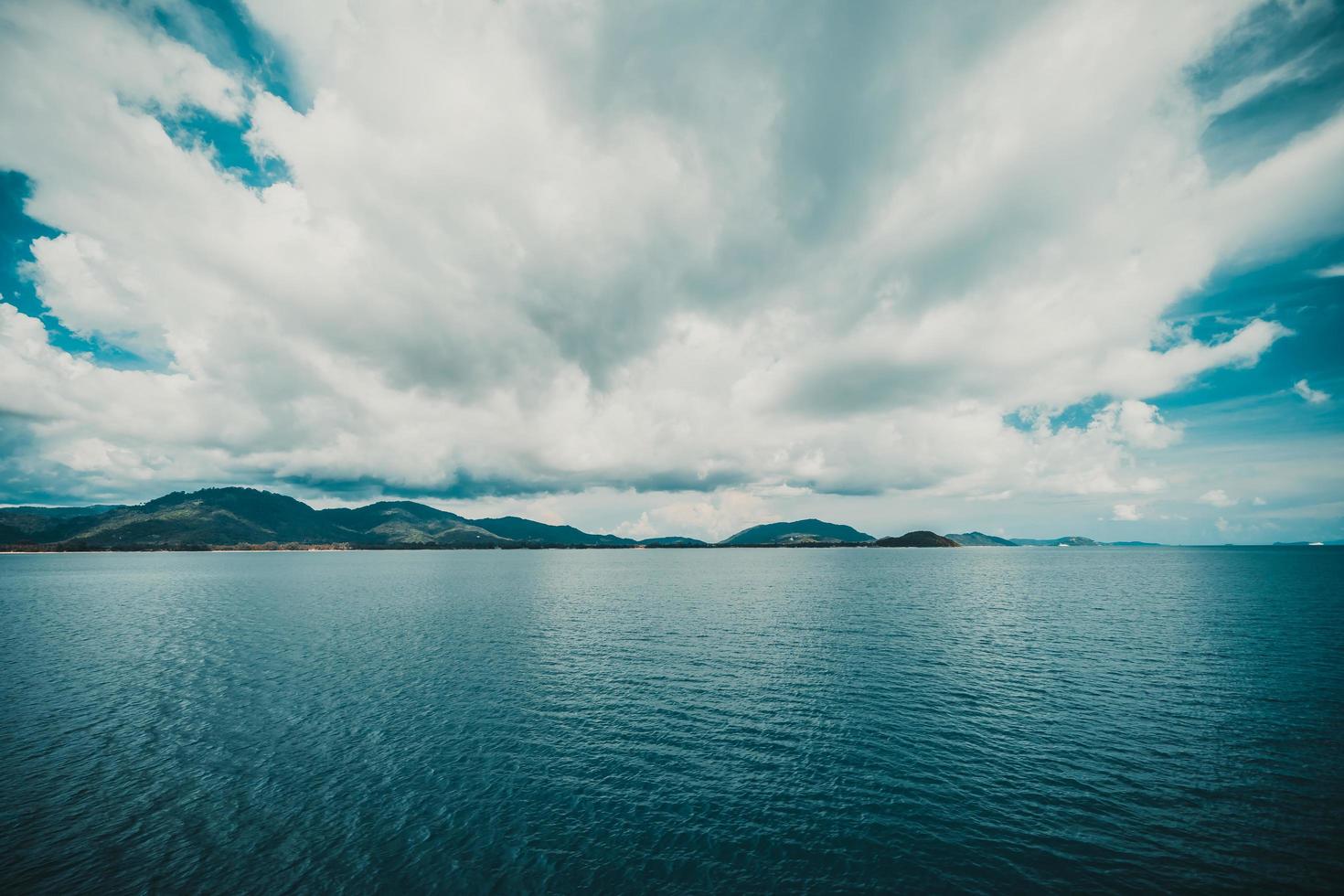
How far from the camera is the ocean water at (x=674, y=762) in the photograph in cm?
2825

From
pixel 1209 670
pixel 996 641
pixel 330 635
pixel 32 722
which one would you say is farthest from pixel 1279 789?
pixel 330 635

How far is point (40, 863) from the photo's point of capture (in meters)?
27.7

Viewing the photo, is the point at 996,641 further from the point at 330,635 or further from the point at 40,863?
the point at 330,635

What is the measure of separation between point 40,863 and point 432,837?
1952cm

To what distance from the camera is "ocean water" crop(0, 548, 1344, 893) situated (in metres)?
28.2

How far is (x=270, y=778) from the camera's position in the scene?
37.6 meters

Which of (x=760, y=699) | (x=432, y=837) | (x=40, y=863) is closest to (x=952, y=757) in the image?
(x=760, y=699)

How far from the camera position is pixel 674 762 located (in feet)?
132

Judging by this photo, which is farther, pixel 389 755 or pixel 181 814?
pixel 389 755

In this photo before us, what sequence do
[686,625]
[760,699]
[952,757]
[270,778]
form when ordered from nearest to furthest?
[270,778], [952,757], [760,699], [686,625]

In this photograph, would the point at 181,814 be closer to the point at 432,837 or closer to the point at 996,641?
the point at 432,837

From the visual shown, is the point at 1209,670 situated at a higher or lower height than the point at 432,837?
higher

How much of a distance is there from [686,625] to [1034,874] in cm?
7154

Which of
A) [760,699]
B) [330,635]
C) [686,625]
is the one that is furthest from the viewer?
[686,625]
